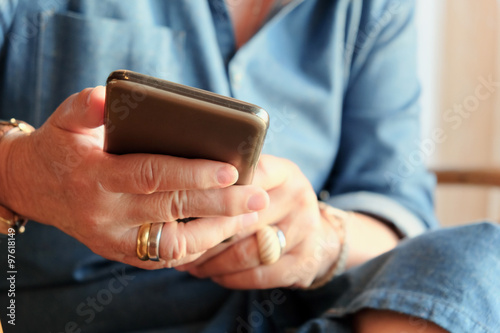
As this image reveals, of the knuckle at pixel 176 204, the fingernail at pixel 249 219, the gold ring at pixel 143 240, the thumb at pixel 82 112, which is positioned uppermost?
the thumb at pixel 82 112

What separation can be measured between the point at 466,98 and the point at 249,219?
986 mm

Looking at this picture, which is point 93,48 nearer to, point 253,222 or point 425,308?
point 253,222

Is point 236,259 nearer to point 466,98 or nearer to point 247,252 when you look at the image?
point 247,252

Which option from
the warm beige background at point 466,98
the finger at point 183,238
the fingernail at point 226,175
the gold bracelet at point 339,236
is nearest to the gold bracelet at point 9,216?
the finger at point 183,238

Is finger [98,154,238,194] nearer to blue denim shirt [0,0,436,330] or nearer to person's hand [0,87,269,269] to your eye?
person's hand [0,87,269,269]

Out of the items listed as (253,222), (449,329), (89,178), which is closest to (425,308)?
(449,329)

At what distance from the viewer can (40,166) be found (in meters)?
0.43

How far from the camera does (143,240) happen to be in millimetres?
424

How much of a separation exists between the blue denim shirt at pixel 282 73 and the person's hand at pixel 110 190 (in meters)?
0.12

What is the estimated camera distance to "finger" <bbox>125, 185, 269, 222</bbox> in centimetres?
40

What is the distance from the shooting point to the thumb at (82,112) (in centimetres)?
36

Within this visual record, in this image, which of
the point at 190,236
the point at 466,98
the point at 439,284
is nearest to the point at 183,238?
the point at 190,236

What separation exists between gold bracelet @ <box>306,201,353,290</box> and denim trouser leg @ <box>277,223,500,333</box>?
0.21 feet

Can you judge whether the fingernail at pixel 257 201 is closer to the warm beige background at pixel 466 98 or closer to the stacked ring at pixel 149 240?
the stacked ring at pixel 149 240
